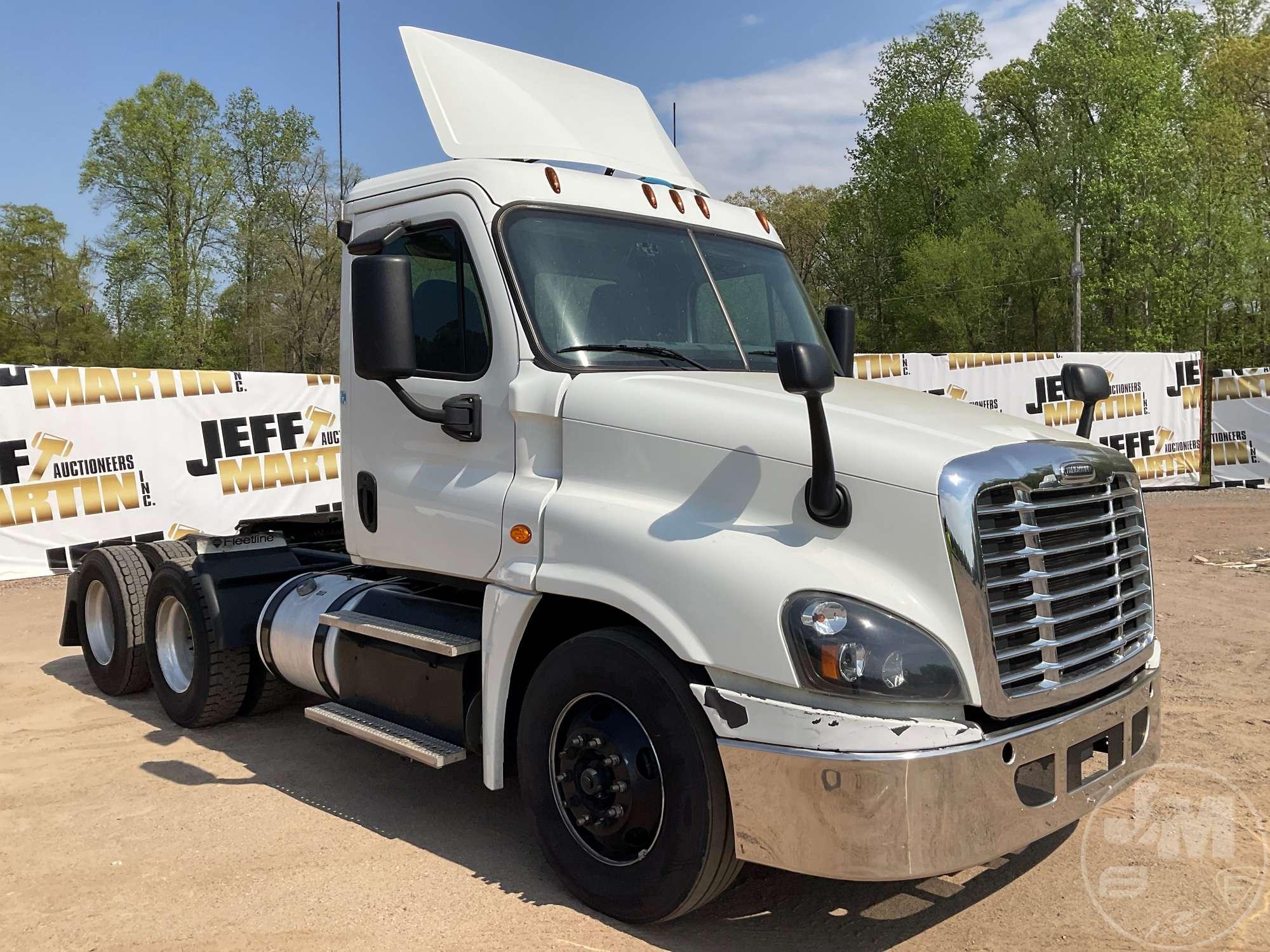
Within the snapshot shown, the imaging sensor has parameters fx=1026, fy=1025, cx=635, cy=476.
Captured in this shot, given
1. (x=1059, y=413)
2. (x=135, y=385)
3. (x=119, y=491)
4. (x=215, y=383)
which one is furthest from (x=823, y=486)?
(x=1059, y=413)

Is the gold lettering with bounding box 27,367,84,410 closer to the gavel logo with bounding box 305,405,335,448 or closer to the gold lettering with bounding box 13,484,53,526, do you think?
the gold lettering with bounding box 13,484,53,526

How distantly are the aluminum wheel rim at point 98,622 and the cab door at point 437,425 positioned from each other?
3.13 m

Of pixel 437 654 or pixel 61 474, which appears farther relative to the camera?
pixel 61 474

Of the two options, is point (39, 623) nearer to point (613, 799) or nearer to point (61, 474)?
point (61, 474)

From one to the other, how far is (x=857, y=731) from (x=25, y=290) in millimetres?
52506

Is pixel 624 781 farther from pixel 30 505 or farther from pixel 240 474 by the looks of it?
pixel 240 474

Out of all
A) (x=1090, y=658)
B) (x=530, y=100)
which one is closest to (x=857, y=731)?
(x=1090, y=658)

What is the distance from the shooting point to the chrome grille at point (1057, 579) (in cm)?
313

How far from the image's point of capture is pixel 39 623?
364 inches

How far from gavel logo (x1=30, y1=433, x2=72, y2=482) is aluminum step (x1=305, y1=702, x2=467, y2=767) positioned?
8.43 meters

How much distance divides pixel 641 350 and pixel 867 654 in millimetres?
1634

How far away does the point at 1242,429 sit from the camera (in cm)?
1786

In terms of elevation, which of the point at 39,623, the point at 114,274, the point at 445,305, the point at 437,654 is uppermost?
the point at 114,274

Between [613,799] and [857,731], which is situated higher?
[857,731]
